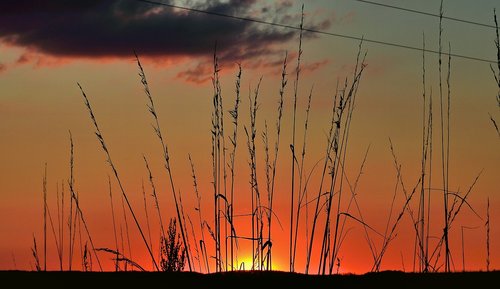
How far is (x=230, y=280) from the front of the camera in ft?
7.09

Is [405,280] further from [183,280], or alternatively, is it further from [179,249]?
[179,249]

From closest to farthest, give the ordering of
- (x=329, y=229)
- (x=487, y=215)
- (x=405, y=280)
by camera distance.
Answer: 1. (x=405, y=280)
2. (x=329, y=229)
3. (x=487, y=215)

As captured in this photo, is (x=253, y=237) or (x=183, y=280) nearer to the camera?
(x=183, y=280)

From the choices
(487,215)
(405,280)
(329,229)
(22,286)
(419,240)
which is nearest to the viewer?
(22,286)

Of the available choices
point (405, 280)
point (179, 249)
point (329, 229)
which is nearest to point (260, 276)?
point (405, 280)

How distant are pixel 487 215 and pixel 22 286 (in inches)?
117

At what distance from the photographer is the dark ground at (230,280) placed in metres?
2.11

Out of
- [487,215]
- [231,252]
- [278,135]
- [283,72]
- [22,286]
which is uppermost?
[283,72]

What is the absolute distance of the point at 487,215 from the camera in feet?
14.2

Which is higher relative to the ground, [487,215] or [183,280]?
[487,215]

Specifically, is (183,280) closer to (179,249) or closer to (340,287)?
(340,287)

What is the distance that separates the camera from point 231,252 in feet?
12.0

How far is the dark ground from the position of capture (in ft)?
6.91

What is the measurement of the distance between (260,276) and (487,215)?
8.17 ft
